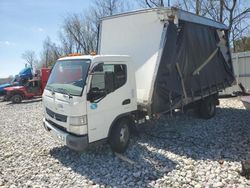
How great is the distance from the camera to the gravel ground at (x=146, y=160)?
15.4 ft

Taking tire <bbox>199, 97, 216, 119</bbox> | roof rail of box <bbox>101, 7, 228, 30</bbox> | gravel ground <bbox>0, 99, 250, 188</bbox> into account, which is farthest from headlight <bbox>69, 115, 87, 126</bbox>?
tire <bbox>199, 97, 216, 119</bbox>

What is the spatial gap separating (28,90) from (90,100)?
47.8 ft

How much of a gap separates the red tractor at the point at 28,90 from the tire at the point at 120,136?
13.2 meters

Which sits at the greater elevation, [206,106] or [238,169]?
[206,106]

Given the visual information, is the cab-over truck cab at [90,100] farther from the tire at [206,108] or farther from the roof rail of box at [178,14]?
the tire at [206,108]

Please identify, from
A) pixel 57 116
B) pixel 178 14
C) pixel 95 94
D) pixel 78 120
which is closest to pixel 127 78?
pixel 95 94

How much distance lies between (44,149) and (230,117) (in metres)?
6.28

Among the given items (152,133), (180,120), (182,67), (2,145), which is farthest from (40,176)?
(180,120)

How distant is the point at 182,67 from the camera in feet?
23.0

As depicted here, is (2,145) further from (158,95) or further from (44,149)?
(158,95)

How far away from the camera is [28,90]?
1828 cm

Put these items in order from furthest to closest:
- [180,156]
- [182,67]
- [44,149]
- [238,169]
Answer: [182,67] → [44,149] → [180,156] → [238,169]

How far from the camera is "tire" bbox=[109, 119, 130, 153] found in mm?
5621

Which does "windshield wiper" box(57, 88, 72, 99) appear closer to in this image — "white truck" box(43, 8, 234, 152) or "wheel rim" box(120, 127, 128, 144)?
"white truck" box(43, 8, 234, 152)
